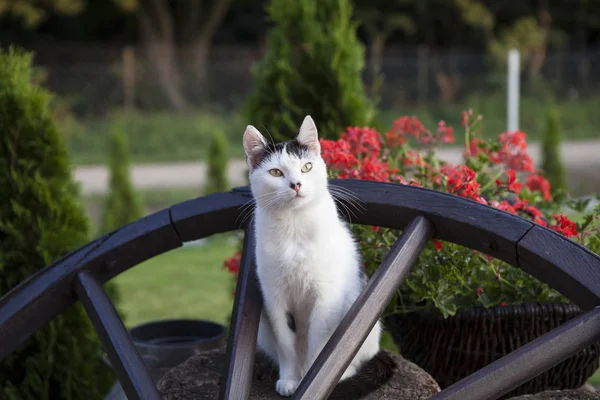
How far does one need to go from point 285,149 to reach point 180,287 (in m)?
4.84

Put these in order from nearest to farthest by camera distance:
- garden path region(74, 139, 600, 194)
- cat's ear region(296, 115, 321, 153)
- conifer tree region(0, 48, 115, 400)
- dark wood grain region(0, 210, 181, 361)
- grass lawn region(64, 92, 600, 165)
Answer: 1. dark wood grain region(0, 210, 181, 361)
2. cat's ear region(296, 115, 321, 153)
3. conifer tree region(0, 48, 115, 400)
4. garden path region(74, 139, 600, 194)
5. grass lawn region(64, 92, 600, 165)

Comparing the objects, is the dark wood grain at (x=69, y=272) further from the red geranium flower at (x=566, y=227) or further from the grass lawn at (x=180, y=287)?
the grass lawn at (x=180, y=287)

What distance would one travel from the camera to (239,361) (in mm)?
1630

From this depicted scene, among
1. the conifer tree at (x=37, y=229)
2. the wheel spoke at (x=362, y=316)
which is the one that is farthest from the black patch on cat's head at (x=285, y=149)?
the conifer tree at (x=37, y=229)

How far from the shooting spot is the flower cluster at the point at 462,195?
82.7 inches

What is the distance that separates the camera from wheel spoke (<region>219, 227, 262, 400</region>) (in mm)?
1594

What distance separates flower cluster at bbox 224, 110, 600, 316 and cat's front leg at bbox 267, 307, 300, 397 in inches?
14.3

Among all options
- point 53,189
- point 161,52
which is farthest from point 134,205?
point 161,52

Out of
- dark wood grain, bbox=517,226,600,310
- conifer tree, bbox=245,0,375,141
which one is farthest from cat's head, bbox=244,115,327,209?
conifer tree, bbox=245,0,375,141

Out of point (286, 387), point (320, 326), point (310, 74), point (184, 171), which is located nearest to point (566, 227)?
point (320, 326)

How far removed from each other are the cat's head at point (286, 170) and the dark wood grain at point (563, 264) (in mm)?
546

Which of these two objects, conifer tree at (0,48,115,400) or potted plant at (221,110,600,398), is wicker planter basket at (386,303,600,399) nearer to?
potted plant at (221,110,600,398)

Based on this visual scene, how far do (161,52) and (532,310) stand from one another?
678 inches

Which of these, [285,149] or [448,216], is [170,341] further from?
[448,216]
